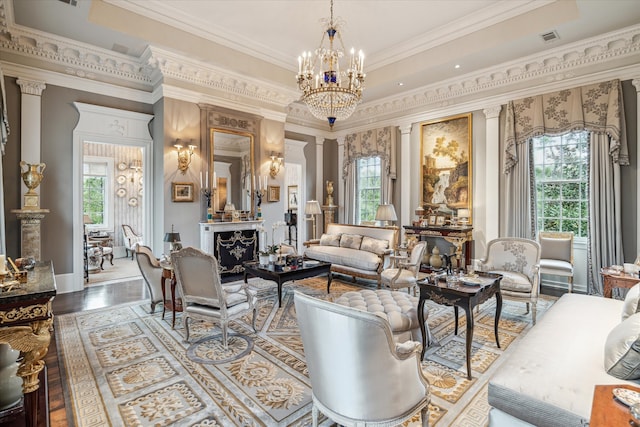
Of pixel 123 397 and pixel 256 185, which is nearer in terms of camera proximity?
pixel 123 397

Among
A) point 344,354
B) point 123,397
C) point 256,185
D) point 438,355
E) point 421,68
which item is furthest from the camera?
point 256,185

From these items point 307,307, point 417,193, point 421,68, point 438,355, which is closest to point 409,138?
point 417,193

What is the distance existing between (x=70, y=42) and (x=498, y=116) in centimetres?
736

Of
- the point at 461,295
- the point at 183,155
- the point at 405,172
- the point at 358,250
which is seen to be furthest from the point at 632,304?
the point at 183,155

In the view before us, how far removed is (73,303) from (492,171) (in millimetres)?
7333

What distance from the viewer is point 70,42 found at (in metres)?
4.92

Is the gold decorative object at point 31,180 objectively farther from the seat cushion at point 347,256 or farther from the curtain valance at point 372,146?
the curtain valance at point 372,146

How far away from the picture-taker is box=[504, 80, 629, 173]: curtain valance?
4.76 meters

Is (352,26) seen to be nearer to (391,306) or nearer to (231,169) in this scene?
(231,169)

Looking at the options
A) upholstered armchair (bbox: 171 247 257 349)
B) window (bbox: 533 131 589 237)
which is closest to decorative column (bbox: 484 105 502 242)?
window (bbox: 533 131 589 237)

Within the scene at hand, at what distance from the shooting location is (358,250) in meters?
5.89

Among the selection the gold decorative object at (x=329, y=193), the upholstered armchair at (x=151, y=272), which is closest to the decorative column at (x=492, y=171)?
the gold decorative object at (x=329, y=193)

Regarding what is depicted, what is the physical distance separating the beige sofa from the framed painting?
1.68 metres

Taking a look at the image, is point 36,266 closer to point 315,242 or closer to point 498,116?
point 315,242
